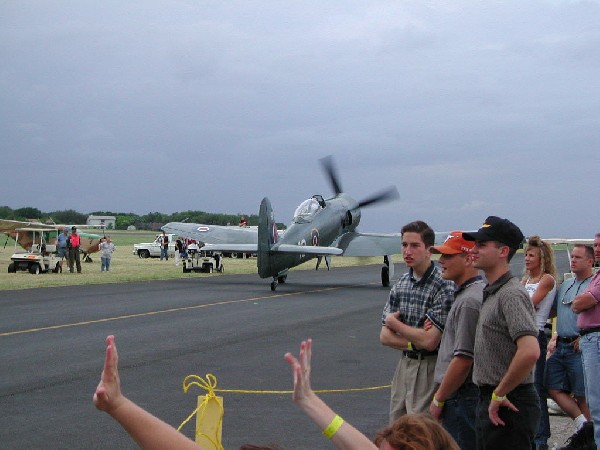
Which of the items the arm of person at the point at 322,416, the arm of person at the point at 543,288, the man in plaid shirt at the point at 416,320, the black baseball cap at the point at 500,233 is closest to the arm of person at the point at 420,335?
the man in plaid shirt at the point at 416,320

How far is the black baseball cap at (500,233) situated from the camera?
4777 millimetres

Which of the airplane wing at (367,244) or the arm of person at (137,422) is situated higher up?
the airplane wing at (367,244)

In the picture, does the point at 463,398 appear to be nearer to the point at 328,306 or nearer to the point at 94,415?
the point at 94,415

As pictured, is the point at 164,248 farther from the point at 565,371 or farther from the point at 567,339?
the point at 567,339

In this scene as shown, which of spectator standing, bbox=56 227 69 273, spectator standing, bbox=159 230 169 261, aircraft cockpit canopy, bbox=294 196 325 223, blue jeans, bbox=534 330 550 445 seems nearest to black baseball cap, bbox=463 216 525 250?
blue jeans, bbox=534 330 550 445

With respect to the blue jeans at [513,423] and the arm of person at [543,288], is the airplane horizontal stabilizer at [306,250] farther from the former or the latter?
the blue jeans at [513,423]

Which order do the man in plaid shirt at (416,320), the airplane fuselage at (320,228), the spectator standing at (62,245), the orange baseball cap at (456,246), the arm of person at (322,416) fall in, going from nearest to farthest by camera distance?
the arm of person at (322,416)
the orange baseball cap at (456,246)
the man in plaid shirt at (416,320)
the airplane fuselage at (320,228)
the spectator standing at (62,245)

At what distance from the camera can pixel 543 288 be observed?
688 cm

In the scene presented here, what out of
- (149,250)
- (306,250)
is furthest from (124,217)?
(306,250)

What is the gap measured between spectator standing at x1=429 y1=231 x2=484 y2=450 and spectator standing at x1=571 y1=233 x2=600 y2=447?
59.2 inches

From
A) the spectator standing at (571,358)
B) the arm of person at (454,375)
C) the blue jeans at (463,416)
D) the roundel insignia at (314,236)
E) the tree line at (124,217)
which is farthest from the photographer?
the tree line at (124,217)

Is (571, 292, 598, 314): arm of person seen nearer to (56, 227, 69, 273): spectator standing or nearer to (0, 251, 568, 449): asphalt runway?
(0, 251, 568, 449): asphalt runway

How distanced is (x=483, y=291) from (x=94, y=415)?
4.92 m

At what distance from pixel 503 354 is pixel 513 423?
1.27ft
